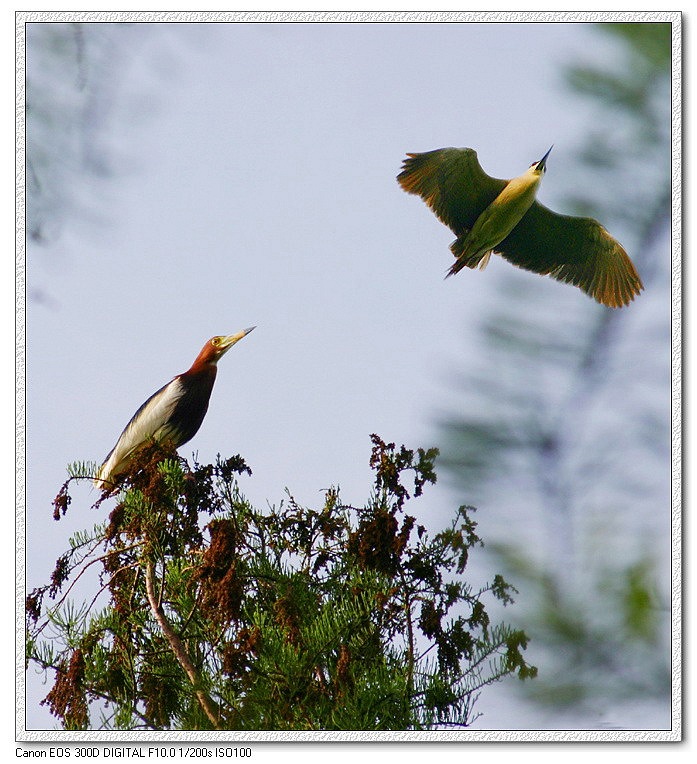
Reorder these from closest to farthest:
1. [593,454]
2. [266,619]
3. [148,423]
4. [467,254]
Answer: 1. [593,454]
2. [266,619]
3. [148,423]
4. [467,254]

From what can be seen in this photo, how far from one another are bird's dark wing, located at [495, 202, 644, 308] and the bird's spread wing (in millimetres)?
519

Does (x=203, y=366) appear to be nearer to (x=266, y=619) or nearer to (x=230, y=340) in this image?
(x=230, y=340)

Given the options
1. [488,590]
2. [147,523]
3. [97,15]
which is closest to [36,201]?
[97,15]

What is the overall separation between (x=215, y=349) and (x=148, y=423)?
14 centimetres

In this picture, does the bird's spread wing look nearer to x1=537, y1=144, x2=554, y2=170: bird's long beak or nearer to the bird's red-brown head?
the bird's red-brown head

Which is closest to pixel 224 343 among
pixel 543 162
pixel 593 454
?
pixel 543 162

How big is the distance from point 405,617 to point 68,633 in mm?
389

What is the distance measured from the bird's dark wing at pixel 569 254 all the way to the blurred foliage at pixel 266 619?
30 centimetres

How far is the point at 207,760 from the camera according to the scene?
1182 mm

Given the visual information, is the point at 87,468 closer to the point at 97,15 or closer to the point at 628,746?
the point at 97,15

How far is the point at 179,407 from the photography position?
1354 mm

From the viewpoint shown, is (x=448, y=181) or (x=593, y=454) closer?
(x=593, y=454)

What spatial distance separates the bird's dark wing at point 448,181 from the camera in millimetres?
1430

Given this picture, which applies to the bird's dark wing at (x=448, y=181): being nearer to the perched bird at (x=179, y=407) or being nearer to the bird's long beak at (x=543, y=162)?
the bird's long beak at (x=543, y=162)
